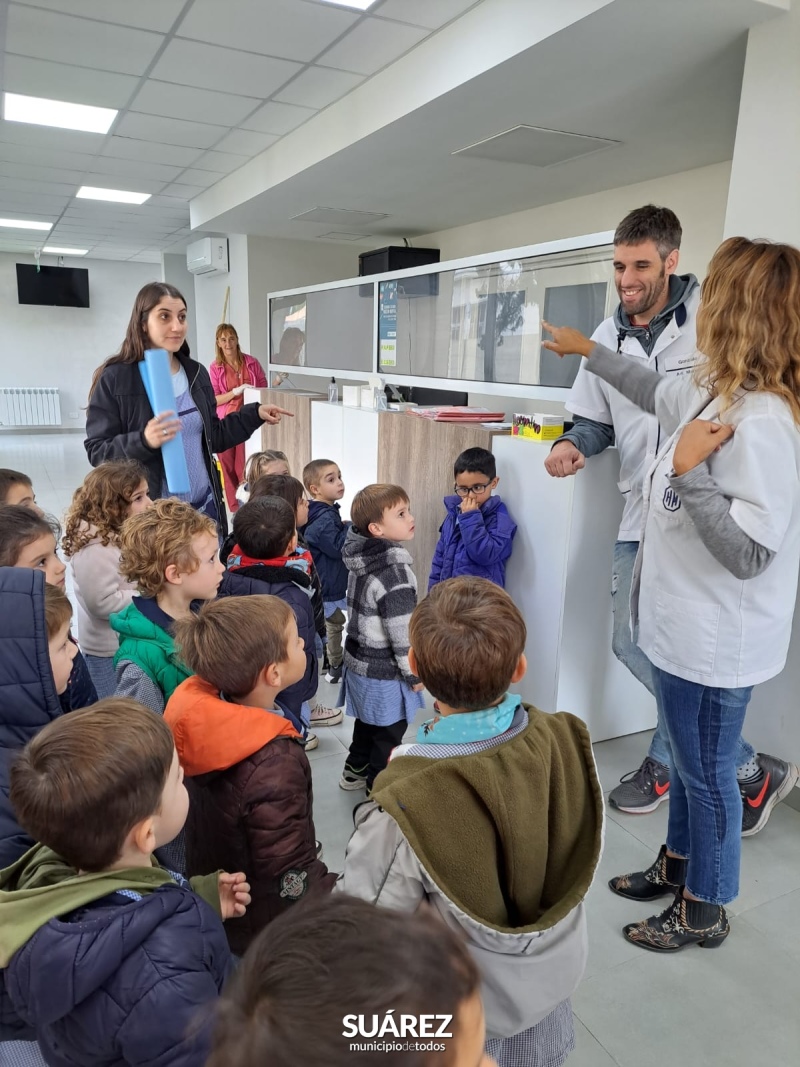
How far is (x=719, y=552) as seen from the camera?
51.1 inches

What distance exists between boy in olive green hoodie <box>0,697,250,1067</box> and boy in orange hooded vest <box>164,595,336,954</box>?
213 millimetres

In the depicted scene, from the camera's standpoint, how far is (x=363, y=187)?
4.91m

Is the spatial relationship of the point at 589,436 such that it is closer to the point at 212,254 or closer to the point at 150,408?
the point at 150,408

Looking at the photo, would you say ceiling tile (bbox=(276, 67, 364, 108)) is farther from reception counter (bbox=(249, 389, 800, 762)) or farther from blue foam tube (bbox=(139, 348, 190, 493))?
blue foam tube (bbox=(139, 348, 190, 493))

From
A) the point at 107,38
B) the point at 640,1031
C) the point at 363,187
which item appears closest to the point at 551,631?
the point at 640,1031

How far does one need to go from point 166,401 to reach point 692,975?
6.56 ft

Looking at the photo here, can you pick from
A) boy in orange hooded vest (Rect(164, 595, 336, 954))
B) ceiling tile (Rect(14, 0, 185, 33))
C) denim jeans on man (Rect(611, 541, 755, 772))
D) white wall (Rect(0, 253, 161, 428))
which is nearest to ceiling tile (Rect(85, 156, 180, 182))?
ceiling tile (Rect(14, 0, 185, 33))

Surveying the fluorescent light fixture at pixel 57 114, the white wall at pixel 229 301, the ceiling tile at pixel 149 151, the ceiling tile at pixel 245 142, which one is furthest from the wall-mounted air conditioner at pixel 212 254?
the fluorescent light fixture at pixel 57 114

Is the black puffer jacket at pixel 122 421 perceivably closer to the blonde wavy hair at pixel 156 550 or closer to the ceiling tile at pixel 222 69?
the blonde wavy hair at pixel 156 550

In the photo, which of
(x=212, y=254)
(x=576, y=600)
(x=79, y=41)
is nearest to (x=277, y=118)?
(x=79, y=41)

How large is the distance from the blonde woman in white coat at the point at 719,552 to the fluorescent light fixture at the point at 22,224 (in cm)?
866

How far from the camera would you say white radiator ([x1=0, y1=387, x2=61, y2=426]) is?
11.2 m

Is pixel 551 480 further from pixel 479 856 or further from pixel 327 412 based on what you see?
pixel 327 412

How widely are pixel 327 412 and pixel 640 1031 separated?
3.49 metres
